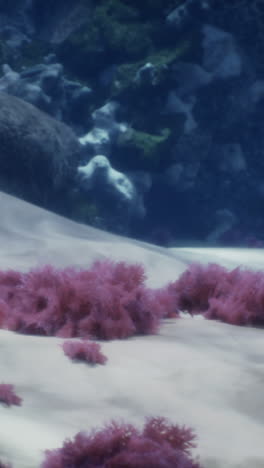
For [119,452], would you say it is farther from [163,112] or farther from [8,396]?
[163,112]

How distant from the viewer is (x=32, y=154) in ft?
30.7

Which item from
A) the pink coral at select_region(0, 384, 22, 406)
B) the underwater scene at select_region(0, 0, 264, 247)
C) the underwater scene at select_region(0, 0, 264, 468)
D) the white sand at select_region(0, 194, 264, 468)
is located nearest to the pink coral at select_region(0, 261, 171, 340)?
the underwater scene at select_region(0, 0, 264, 468)

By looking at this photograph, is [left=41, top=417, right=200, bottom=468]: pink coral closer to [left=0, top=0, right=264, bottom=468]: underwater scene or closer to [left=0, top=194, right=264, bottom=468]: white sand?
[left=0, top=0, right=264, bottom=468]: underwater scene

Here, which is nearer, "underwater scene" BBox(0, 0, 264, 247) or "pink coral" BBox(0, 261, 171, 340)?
"pink coral" BBox(0, 261, 171, 340)

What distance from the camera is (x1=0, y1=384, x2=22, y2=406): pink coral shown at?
2100mm

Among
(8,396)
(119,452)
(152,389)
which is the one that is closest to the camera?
(119,452)

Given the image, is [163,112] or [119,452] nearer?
[119,452]

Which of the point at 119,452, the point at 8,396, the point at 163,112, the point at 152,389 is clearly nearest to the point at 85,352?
the point at 152,389

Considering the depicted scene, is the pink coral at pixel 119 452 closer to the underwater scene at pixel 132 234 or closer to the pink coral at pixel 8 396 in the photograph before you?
the underwater scene at pixel 132 234

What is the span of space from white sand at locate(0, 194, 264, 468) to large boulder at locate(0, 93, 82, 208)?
20.1 feet

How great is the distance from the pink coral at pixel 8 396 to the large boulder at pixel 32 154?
23.2 ft

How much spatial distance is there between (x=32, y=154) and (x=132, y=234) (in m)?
4.70

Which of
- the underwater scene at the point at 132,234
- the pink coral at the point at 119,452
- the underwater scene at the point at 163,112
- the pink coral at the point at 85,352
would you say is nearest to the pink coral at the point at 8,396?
the underwater scene at the point at 132,234

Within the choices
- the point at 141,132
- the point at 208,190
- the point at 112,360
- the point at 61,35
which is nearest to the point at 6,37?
the point at 61,35
